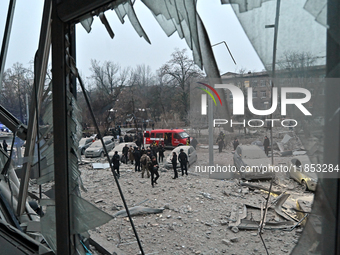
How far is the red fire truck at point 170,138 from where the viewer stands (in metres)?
4.40

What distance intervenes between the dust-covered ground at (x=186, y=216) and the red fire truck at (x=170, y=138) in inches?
23.6

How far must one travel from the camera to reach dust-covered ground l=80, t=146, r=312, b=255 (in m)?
2.92

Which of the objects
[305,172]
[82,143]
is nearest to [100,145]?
[82,143]

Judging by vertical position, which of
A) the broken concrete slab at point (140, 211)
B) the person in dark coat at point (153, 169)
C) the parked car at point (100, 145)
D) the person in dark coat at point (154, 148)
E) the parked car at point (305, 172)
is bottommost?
the broken concrete slab at point (140, 211)

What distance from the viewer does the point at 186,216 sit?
13.2ft

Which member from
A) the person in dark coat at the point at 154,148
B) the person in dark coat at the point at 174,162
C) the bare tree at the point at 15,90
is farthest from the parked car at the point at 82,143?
the person in dark coat at the point at 174,162

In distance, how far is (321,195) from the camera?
0.42 m

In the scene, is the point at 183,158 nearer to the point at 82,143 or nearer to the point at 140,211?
the point at 140,211

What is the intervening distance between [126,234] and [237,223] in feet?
5.41

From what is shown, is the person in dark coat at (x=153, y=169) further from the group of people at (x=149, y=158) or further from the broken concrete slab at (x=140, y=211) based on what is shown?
the broken concrete slab at (x=140, y=211)

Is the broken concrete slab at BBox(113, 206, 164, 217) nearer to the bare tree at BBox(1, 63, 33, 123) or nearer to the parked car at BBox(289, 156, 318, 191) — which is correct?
the bare tree at BBox(1, 63, 33, 123)

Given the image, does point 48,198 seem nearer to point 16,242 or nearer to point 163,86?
point 16,242

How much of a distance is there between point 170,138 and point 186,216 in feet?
5.11

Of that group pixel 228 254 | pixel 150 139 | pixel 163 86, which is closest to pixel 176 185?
pixel 150 139
